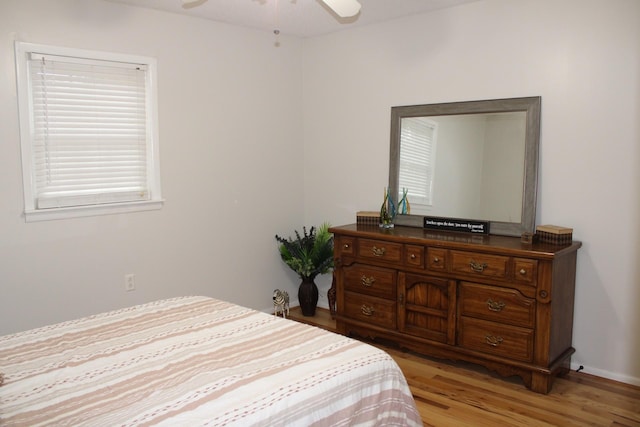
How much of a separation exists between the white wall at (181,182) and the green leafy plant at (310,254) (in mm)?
221

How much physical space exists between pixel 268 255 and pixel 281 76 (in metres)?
1.56

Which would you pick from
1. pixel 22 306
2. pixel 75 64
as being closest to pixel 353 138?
pixel 75 64

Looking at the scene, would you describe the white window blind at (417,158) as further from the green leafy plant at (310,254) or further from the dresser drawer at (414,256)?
the green leafy plant at (310,254)

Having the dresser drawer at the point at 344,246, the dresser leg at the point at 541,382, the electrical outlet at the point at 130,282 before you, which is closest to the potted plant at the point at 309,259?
the dresser drawer at the point at 344,246

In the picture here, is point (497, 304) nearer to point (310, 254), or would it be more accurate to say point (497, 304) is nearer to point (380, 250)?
point (380, 250)

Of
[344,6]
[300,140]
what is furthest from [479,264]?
[300,140]

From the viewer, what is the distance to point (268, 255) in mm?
4617

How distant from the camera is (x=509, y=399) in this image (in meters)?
3.01

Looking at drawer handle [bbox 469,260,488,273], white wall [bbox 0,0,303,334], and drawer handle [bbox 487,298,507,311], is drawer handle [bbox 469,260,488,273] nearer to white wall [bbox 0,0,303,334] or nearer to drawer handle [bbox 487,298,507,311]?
drawer handle [bbox 487,298,507,311]

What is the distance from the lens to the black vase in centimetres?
452

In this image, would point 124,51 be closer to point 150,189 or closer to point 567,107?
point 150,189

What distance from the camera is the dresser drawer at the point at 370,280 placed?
12.0 feet

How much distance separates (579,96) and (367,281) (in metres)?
1.82

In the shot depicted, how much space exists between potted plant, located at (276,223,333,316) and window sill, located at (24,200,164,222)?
1197 mm
